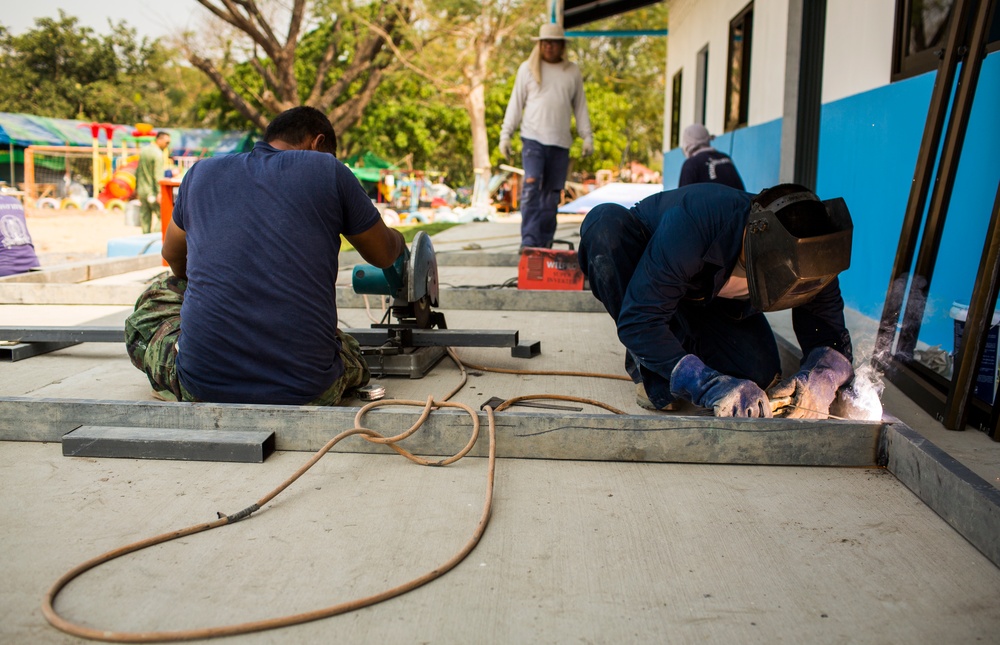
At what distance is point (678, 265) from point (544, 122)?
200 inches

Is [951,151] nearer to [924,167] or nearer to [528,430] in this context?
[924,167]

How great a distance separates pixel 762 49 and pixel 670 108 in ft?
26.8

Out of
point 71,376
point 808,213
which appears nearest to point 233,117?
point 71,376

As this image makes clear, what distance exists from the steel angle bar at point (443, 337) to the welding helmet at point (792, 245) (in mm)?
1764

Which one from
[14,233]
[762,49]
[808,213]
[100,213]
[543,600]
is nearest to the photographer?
[543,600]

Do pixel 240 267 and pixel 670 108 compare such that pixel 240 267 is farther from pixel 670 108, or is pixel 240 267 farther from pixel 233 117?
pixel 233 117

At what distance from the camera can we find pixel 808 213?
9.04 ft

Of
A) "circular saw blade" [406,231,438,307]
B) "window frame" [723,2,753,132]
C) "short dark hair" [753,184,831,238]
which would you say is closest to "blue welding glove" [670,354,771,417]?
"short dark hair" [753,184,831,238]

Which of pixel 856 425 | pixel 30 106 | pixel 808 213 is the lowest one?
pixel 856 425

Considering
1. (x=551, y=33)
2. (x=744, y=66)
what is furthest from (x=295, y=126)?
(x=744, y=66)

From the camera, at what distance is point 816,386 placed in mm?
3215

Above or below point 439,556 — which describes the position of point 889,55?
above

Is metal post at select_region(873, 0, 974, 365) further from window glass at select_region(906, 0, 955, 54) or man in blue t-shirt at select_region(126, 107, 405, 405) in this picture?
man in blue t-shirt at select_region(126, 107, 405, 405)

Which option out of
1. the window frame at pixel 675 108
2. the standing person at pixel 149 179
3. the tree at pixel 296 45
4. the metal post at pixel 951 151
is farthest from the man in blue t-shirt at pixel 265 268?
the tree at pixel 296 45
